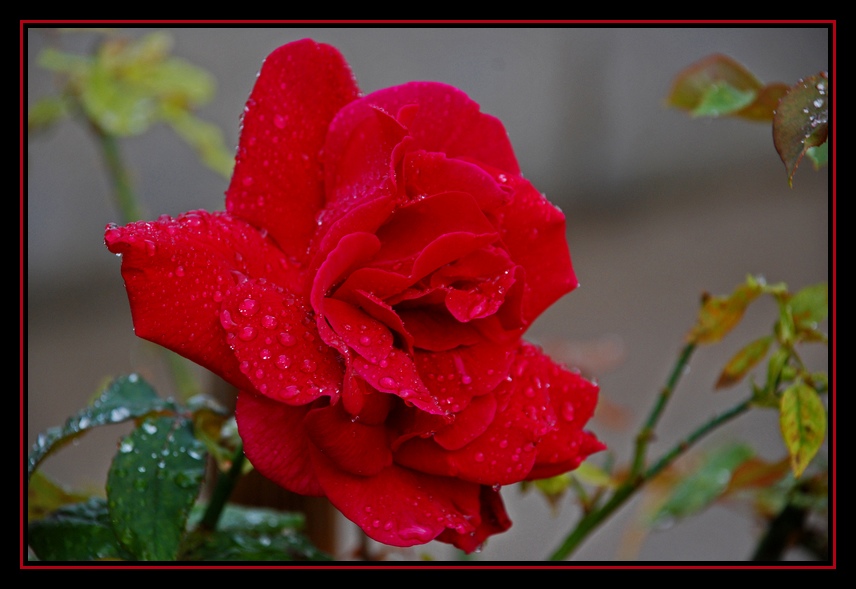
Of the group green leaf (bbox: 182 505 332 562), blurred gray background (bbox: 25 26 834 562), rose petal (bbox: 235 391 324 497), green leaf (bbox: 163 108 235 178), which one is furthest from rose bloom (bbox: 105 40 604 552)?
blurred gray background (bbox: 25 26 834 562)

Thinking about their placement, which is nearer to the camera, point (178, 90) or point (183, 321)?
point (183, 321)

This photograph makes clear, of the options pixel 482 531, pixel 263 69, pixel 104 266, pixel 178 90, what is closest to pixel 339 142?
pixel 263 69

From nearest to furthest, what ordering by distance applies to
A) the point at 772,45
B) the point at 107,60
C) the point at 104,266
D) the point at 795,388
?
the point at 795,388 < the point at 107,60 < the point at 104,266 < the point at 772,45

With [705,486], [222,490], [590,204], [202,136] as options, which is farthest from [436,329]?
[590,204]

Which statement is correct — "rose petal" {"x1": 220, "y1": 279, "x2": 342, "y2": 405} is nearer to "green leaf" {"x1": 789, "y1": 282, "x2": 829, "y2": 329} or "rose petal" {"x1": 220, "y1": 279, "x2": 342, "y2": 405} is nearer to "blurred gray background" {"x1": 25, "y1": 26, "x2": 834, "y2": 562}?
"green leaf" {"x1": 789, "y1": 282, "x2": 829, "y2": 329}

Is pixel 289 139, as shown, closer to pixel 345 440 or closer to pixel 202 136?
pixel 345 440

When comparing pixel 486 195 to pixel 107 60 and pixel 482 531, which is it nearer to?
pixel 482 531
